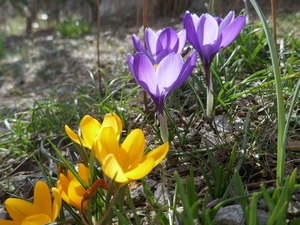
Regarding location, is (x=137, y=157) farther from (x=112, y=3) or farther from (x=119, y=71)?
(x=112, y=3)

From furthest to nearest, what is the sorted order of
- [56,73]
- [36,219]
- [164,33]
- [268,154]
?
[56,73] < [164,33] < [268,154] < [36,219]

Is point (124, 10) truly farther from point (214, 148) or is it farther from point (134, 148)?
point (134, 148)

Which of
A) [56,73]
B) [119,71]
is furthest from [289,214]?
[56,73]

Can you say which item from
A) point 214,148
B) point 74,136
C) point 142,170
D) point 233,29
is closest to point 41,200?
point 74,136

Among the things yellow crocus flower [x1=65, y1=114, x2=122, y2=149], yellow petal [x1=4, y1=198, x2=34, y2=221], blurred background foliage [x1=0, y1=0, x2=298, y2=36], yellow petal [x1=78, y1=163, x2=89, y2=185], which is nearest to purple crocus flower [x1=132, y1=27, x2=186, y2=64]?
yellow crocus flower [x1=65, y1=114, x2=122, y2=149]

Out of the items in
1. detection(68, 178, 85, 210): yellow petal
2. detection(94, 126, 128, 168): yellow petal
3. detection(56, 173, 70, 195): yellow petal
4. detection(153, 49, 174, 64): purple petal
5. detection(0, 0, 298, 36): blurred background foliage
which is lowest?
detection(68, 178, 85, 210): yellow petal

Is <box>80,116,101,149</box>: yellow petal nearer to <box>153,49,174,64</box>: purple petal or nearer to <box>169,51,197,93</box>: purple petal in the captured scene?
<box>169,51,197,93</box>: purple petal
